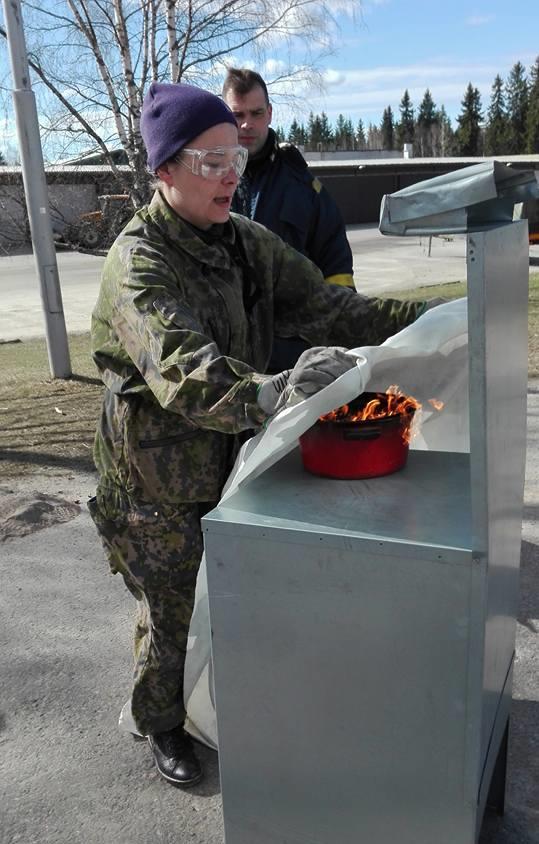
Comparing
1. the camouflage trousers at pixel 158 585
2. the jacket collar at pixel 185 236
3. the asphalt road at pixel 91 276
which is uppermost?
the jacket collar at pixel 185 236

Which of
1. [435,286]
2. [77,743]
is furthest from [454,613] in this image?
[435,286]

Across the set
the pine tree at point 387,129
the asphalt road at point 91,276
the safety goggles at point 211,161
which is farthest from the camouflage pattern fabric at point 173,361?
the pine tree at point 387,129

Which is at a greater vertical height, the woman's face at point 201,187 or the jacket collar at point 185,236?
the woman's face at point 201,187

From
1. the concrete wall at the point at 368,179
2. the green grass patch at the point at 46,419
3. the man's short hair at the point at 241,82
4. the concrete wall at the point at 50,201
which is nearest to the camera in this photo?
the man's short hair at the point at 241,82

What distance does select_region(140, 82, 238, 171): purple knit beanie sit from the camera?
1858mm

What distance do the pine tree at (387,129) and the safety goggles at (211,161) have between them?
11671 cm

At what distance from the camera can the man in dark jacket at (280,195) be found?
9.84 feet

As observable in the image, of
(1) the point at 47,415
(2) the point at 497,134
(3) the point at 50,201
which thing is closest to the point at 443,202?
(1) the point at 47,415

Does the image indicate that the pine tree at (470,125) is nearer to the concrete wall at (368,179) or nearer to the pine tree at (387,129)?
the pine tree at (387,129)

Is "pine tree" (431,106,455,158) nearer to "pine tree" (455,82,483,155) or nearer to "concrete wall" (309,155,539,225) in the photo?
"pine tree" (455,82,483,155)

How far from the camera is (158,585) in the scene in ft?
7.19

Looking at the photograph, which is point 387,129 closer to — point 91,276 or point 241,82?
point 91,276

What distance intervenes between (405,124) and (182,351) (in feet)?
406

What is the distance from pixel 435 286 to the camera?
1539cm
